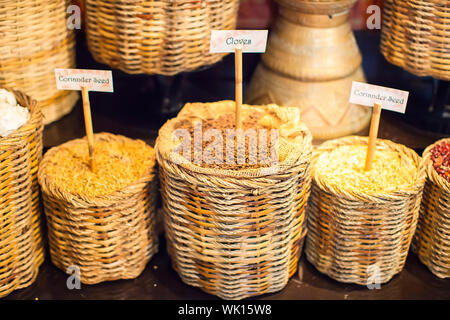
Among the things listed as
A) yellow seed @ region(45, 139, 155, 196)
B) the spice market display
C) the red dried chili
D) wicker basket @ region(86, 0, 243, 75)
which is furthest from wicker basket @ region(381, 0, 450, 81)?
yellow seed @ region(45, 139, 155, 196)

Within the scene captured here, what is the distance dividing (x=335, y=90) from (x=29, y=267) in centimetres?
126

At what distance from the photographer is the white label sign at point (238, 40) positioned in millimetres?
1694

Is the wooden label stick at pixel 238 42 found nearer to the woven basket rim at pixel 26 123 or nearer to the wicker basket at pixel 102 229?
the wicker basket at pixel 102 229

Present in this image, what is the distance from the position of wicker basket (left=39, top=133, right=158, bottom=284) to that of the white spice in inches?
6.6

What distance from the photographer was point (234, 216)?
167 centimetres

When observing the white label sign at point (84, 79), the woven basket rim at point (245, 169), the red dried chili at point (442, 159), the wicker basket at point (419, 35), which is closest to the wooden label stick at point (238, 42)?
the woven basket rim at point (245, 169)

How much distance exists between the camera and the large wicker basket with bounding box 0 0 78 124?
2.01 metres

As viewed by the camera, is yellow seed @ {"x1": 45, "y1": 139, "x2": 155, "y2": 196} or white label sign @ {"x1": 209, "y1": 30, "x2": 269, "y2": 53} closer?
white label sign @ {"x1": 209, "y1": 30, "x2": 269, "y2": 53}

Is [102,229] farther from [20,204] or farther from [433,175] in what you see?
[433,175]

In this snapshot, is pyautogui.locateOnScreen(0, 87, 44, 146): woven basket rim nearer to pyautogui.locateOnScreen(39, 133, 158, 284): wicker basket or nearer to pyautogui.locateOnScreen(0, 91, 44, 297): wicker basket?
pyautogui.locateOnScreen(0, 91, 44, 297): wicker basket

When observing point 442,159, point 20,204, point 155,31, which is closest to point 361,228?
point 442,159

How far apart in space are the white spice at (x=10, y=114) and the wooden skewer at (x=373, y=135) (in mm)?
1063

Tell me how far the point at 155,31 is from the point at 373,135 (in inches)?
30.6
